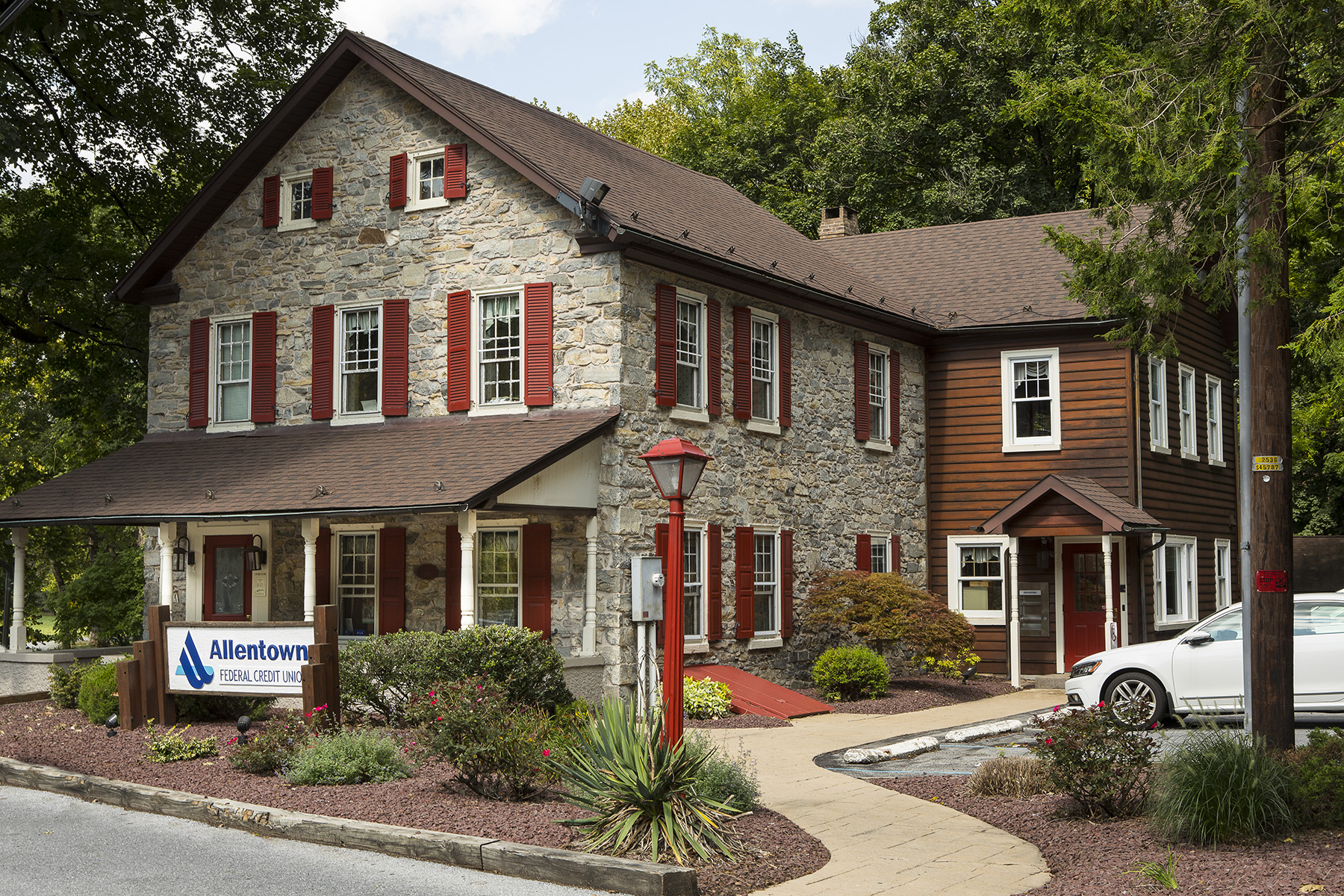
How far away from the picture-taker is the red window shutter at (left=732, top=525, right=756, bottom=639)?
59.0ft

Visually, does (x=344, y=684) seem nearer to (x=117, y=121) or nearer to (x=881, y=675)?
(x=881, y=675)

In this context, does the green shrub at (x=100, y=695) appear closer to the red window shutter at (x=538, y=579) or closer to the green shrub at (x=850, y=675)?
the red window shutter at (x=538, y=579)

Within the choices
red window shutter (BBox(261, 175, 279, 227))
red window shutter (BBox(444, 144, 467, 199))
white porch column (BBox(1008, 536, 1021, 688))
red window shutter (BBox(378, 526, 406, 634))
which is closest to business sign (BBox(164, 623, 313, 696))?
red window shutter (BBox(378, 526, 406, 634))

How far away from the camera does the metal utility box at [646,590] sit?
9.38m

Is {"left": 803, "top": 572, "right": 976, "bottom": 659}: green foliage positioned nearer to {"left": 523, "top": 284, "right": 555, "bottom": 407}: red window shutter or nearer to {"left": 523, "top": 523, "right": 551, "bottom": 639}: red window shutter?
{"left": 523, "top": 523, "right": 551, "bottom": 639}: red window shutter

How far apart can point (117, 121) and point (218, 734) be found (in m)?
15.5

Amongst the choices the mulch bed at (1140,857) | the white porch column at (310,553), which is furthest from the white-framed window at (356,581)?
the mulch bed at (1140,857)

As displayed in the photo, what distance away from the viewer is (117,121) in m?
23.9

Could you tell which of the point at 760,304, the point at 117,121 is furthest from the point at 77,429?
the point at 760,304

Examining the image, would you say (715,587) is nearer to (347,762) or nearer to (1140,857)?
(347,762)

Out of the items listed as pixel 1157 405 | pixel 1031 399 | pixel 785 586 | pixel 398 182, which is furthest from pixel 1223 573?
pixel 398 182

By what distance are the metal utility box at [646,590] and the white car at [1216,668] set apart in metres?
6.63

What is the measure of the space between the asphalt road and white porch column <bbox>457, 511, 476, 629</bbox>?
495 cm

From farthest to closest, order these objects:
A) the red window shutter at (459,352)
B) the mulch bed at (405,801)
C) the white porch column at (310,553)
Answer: the red window shutter at (459,352) < the white porch column at (310,553) < the mulch bed at (405,801)
